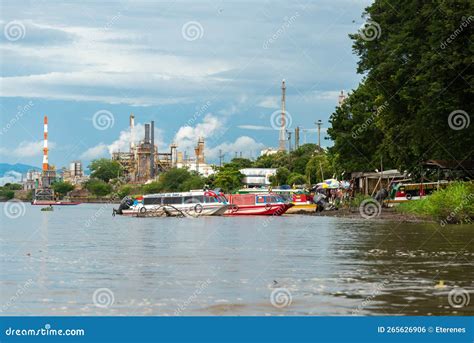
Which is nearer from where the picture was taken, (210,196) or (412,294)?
(412,294)

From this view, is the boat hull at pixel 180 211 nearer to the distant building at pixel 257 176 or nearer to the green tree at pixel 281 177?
the green tree at pixel 281 177

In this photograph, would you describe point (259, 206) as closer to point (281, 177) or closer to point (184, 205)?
point (184, 205)

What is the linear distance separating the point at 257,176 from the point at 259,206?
112040mm

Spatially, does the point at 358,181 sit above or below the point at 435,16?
below

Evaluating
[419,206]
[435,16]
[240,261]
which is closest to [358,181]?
[419,206]

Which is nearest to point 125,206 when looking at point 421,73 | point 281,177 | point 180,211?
point 180,211

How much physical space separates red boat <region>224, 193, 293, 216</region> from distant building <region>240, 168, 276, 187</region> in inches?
3911

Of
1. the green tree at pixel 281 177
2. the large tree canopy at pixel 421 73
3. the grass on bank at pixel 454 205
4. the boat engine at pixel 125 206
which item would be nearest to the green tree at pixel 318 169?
the green tree at pixel 281 177

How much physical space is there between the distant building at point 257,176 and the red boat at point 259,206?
99.3m

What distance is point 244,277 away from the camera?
65.2 feet

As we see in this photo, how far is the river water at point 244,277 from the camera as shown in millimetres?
15234
